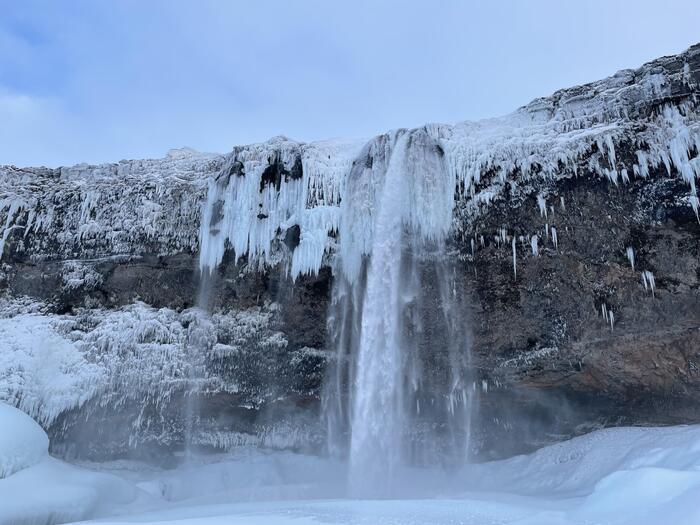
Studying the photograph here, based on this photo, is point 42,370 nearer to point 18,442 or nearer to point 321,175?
point 18,442

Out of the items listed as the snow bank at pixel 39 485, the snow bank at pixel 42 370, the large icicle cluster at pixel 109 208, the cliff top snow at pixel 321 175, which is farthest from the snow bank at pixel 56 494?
the large icicle cluster at pixel 109 208

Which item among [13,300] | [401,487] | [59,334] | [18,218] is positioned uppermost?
[18,218]

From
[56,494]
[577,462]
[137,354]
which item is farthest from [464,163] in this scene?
[56,494]

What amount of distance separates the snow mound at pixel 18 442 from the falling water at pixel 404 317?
253 inches

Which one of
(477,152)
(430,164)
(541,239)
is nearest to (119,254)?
(430,164)

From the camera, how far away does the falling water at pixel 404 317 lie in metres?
12.1

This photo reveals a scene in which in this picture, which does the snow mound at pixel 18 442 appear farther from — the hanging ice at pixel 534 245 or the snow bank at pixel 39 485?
the hanging ice at pixel 534 245

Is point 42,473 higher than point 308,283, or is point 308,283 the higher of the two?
point 308,283

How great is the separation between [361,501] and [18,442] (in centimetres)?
718

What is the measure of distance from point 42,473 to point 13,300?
5533mm

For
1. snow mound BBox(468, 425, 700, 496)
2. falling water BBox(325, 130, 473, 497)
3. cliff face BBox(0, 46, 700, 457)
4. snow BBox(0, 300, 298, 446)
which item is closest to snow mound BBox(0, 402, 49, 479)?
snow BBox(0, 300, 298, 446)

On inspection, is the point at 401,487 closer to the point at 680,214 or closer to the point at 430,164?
the point at 430,164

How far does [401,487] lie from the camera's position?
462 inches

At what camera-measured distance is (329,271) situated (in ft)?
42.7
